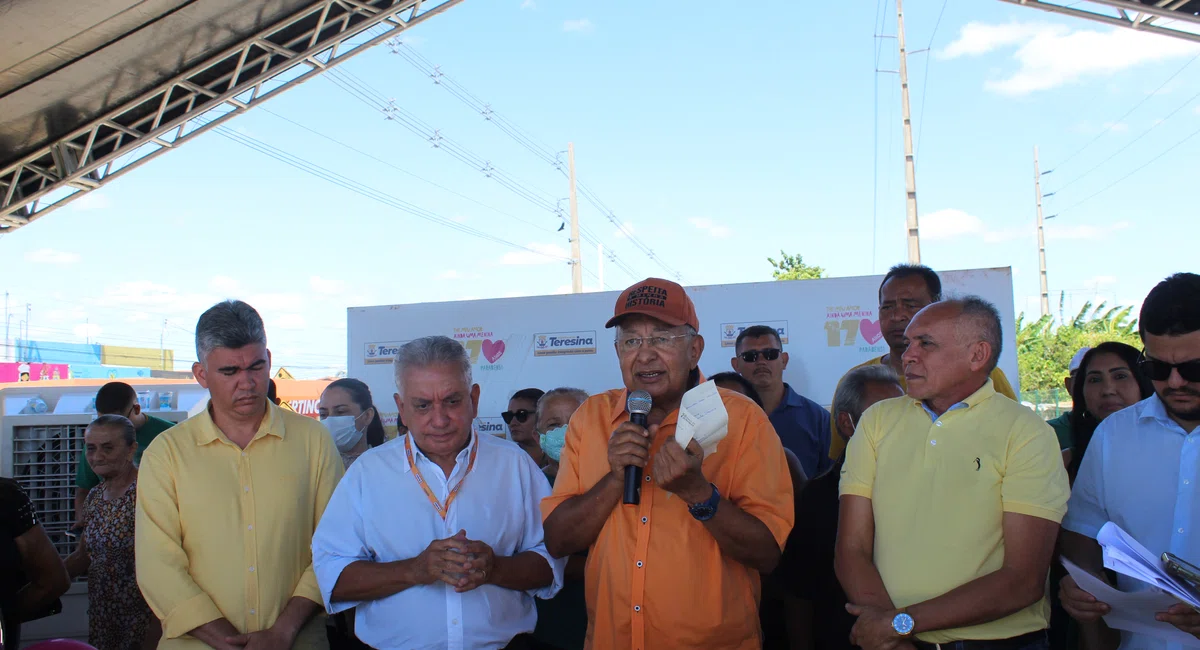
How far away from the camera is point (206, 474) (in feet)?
8.22

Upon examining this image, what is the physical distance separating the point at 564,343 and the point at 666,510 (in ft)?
13.1

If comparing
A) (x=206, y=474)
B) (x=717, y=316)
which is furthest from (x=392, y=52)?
(x=206, y=474)

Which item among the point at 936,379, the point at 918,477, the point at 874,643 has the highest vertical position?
the point at 936,379

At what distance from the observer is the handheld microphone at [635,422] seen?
201cm

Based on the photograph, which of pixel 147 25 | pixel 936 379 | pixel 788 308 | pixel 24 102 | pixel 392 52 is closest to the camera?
pixel 936 379

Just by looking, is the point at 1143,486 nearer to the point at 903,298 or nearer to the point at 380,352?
the point at 903,298

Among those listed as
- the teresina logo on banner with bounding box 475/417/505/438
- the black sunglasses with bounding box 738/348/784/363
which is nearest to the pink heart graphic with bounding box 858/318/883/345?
the black sunglasses with bounding box 738/348/784/363

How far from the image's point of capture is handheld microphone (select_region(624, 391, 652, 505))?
6.58ft

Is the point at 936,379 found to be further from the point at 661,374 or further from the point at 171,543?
the point at 171,543

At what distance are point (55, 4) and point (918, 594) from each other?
7115mm

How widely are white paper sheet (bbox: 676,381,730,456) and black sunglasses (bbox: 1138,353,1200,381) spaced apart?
4.33 ft

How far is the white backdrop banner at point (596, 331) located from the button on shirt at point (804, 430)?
3.80 ft

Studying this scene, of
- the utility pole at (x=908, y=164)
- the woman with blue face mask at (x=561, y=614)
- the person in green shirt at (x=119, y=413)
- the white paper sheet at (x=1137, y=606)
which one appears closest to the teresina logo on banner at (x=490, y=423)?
the person in green shirt at (x=119, y=413)

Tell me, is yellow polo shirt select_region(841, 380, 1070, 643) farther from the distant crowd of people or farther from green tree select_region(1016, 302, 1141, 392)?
green tree select_region(1016, 302, 1141, 392)
